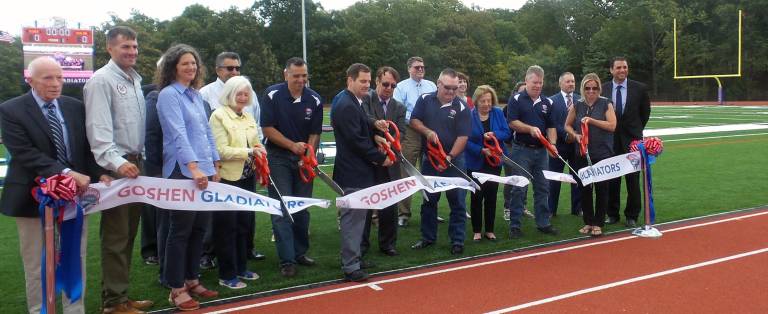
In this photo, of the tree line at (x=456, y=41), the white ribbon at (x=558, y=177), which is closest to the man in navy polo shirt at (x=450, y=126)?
the white ribbon at (x=558, y=177)

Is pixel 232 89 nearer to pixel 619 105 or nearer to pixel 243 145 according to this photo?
pixel 243 145

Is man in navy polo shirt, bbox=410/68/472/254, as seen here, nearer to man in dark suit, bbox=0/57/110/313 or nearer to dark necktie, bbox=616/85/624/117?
dark necktie, bbox=616/85/624/117

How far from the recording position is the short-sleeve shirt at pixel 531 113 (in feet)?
23.0

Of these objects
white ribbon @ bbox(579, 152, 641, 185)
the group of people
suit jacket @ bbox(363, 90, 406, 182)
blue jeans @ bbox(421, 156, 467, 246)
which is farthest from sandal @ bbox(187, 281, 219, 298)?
white ribbon @ bbox(579, 152, 641, 185)

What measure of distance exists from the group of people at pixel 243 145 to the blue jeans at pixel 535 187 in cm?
2

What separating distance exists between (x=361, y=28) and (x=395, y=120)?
63536 millimetres

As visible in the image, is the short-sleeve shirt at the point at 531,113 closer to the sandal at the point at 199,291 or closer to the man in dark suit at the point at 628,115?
the man in dark suit at the point at 628,115

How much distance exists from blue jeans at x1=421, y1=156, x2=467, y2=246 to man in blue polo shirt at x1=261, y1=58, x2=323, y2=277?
1.35m

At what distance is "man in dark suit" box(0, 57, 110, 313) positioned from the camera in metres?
3.81

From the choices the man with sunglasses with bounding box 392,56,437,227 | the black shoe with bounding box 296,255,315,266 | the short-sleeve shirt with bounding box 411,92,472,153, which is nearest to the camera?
the black shoe with bounding box 296,255,315,266

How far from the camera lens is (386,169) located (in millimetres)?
5961

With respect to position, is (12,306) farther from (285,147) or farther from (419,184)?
(419,184)

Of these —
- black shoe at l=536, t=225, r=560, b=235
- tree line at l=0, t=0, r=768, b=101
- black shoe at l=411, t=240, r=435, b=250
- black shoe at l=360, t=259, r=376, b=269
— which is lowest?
black shoe at l=360, t=259, r=376, b=269

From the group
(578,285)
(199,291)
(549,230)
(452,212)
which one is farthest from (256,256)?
(549,230)
